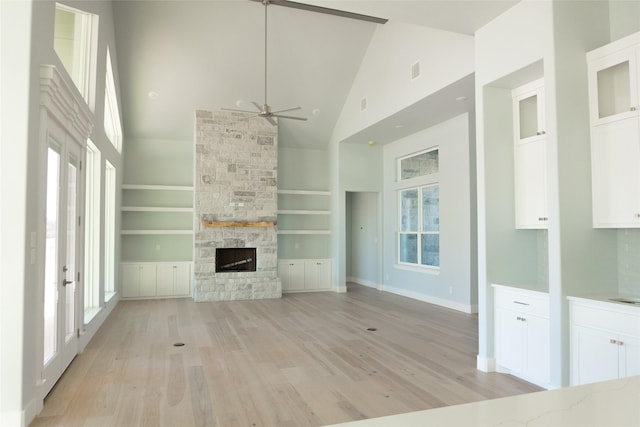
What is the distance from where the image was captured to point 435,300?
7797 millimetres

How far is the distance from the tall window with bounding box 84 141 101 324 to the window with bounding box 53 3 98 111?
0.90m

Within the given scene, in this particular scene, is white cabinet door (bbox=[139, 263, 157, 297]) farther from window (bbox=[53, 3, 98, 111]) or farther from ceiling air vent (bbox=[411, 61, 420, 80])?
ceiling air vent (bbox=[411, 61, 420, 80])

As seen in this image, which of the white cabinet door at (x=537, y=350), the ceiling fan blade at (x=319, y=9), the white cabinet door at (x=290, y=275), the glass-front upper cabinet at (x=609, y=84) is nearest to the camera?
the glass-front upper cabinet at (x=609, y=84)

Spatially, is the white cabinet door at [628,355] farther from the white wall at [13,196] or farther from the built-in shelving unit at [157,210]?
the built-in shelving unit at [157,210]

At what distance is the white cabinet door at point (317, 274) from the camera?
31.5 feet

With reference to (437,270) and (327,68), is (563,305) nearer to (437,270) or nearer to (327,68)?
(437,270)

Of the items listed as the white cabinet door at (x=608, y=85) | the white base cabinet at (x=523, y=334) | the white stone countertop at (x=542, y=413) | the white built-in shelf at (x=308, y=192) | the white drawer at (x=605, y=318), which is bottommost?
the white base cabinet at (x=523, y=334)

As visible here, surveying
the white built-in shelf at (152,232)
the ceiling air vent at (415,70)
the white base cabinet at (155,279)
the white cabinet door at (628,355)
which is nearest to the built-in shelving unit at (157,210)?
the white built-in shelf at (152,232)

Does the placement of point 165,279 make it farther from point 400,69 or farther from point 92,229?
point 400,69

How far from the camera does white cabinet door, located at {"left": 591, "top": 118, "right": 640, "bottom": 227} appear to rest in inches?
123

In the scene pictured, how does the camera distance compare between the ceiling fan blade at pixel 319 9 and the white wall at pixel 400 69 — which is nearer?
the white wall at pixel 400 69

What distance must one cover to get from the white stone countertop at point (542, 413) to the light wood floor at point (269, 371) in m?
2.20

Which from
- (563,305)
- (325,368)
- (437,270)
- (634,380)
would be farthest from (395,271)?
(634,380)

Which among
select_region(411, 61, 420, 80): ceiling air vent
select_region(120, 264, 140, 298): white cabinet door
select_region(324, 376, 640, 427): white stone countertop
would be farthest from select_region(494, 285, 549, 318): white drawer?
select_region(120, 264, 140, 298): white cabinet door
